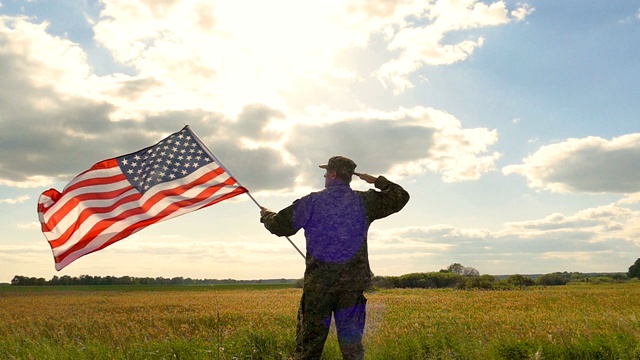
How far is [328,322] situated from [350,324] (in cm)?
25

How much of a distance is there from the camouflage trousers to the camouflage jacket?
0.36 ft

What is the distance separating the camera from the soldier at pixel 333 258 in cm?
600

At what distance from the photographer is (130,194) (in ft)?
26.1

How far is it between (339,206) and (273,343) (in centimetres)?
433

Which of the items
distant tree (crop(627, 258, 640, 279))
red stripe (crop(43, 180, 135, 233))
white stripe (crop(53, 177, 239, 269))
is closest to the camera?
white stripe (crop(53, 177, 239, 269))

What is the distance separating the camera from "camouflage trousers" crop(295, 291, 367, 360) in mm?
6008

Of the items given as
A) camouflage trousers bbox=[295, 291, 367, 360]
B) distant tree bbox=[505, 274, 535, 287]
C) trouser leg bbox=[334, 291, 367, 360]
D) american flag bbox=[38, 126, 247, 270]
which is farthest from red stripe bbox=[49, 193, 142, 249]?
distant tree bbox=[505, 274, 535, 287]

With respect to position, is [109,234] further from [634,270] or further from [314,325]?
[634,270]

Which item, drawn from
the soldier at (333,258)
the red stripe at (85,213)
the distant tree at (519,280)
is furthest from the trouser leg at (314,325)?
the distant tree at (519,280)

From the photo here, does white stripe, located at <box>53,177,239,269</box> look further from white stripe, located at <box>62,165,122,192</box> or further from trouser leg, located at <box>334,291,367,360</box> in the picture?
trouser leg, located at <box>334,291,367,360</box>

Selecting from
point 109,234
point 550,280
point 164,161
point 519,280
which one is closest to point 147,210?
point 109,234

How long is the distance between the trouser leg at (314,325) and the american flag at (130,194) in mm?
2387

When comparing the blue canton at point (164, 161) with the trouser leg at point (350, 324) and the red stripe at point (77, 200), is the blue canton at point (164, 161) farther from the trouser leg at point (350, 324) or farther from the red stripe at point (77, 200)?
the trouser leg at point (350, 324)

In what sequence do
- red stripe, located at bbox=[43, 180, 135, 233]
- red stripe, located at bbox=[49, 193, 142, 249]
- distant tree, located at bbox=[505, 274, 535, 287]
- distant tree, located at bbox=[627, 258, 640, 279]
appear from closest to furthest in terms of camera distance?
red stripe, located at bbox=[49, 193, 142, 249] → red stripe, located at bbox=[43, 180, 135, 233] → distant tree, located at bbox=[505, 274, 535, 287] → distant tree, located at bbox=[627, 258, 640, 279]
